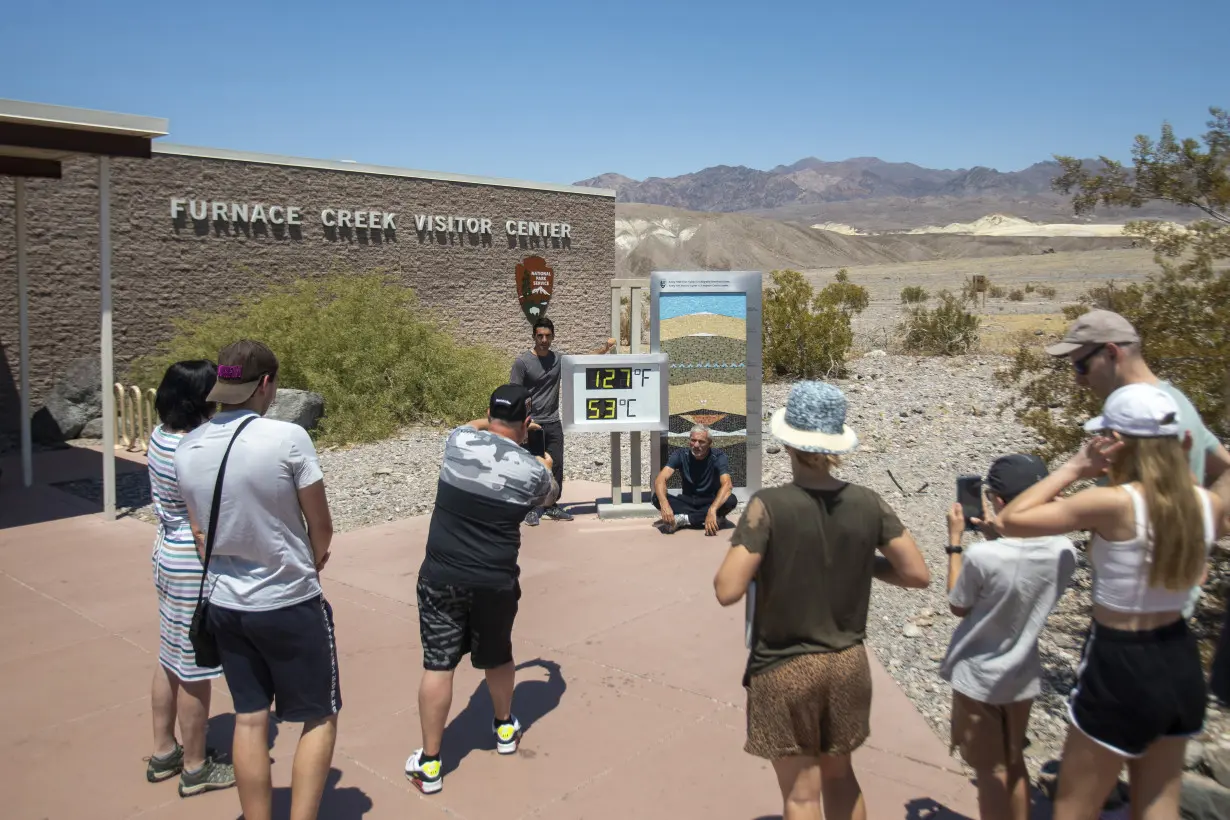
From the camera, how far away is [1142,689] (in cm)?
298

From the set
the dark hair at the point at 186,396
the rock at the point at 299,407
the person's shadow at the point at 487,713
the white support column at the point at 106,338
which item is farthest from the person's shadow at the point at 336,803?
the rock at the point at 299,407

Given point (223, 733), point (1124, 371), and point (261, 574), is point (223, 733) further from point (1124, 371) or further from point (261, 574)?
point (1124, 371)

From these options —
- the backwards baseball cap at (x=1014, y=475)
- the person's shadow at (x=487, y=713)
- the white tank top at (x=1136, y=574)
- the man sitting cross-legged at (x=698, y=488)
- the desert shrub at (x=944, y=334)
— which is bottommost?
the person's shadow at (x=487, y=713)

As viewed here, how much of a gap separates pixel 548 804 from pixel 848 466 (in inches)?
310

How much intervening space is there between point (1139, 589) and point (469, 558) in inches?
94.4

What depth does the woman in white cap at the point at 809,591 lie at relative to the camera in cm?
298

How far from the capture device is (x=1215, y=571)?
6344 millimetres

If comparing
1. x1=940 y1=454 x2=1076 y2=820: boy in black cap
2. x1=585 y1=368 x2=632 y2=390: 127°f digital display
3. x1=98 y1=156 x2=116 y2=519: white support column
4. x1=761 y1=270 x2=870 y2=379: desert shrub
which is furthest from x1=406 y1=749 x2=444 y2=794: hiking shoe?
x1=761 y1=270 x2=870 y2=379: desert shrub

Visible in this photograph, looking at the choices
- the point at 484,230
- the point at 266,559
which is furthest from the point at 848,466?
the point at 484,230

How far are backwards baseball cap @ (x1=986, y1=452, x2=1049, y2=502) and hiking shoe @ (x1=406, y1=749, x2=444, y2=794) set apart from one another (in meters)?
2.49

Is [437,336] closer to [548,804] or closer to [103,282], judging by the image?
[103,282]

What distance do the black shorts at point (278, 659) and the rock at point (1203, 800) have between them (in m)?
3.05

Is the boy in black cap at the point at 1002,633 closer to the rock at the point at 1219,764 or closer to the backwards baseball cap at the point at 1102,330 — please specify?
the backwards baseball cap at the point at 1102,330

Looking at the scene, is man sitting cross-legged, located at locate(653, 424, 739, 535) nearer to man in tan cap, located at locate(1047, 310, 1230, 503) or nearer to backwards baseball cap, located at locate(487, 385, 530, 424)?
backwards baseball cap, located at locate(487, 385, 530, 424)
